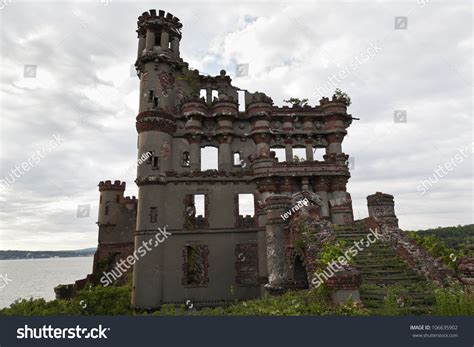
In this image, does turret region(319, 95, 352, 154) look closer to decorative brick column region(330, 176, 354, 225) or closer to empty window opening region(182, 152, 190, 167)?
decorative brick column region(330, 176, 354, 225)

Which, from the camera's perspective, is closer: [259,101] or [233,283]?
[233,283]

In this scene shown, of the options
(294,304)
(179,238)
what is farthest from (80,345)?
(179,238)

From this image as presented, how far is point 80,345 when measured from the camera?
23.4 feet

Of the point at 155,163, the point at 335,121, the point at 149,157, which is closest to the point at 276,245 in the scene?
the point at 155,163

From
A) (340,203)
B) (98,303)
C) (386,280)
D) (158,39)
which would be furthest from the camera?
(158,39)

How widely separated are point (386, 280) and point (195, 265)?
14.6m

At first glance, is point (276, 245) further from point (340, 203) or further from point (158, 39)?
point (158, 39)

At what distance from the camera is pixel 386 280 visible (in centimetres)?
1195

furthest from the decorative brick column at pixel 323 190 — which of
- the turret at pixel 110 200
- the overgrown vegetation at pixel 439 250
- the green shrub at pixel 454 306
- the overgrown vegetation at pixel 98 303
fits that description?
the turret at pixel 110 200

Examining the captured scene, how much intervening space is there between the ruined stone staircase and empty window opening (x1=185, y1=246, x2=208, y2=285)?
34.3ft

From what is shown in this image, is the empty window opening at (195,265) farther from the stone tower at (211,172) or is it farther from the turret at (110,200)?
the turret at (110,200)

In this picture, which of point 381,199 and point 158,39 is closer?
point 381,199

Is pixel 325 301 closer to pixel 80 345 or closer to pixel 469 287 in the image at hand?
pixel 469 287

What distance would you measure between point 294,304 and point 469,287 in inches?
245
